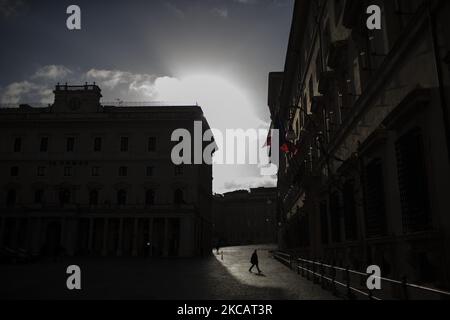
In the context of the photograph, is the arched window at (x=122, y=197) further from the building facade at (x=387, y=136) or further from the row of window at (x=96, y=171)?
the building facade at (x=387, y=136)

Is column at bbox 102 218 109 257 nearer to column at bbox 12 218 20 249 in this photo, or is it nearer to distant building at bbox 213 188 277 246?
column at bbox 12 218 20 249

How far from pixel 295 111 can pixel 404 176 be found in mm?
Result: 22559

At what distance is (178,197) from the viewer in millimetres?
54719

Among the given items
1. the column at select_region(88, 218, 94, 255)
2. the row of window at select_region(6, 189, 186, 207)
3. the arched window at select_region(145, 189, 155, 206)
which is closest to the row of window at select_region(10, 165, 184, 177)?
the row of window at select_region(6, 189, 186, 207)

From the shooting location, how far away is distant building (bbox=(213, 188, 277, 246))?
123m

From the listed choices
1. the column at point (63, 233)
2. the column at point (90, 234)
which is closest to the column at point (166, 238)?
the column at point (90, 234)

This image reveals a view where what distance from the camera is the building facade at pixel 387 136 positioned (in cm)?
804

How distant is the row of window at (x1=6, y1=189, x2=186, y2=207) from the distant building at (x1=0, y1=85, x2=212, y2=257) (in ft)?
0.43

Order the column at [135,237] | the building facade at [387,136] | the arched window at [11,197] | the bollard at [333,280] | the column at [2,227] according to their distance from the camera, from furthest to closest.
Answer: the arched window at [11,197] → the column at [2,227] → the column at [135,237] → the bollard at [333,280] → the building facade at [387,136]

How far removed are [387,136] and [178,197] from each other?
45177mm

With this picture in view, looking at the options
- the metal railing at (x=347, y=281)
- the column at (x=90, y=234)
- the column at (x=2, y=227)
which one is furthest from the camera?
the column at (x=2, y=227)

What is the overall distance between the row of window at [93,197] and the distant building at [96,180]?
132 millimetres

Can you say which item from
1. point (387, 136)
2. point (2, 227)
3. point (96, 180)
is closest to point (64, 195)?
point (96, 180)

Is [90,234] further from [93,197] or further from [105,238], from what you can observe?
[93,197]
